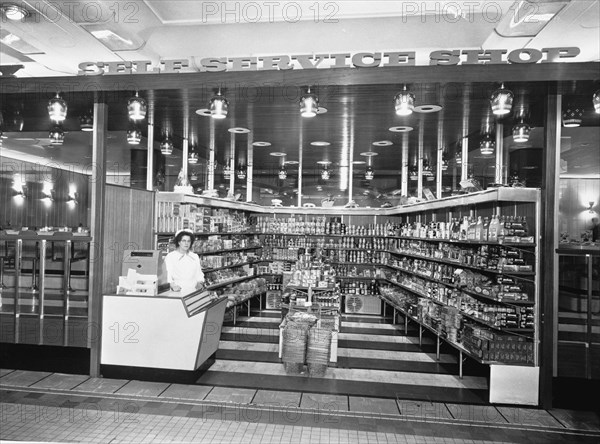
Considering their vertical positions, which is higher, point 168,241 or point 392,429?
point 168,241

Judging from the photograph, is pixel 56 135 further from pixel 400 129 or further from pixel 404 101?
pixel 400 129

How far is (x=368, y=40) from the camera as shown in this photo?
6.01 m

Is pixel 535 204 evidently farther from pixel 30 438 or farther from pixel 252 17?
pixel 30 438

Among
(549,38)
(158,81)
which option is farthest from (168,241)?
(549,38)

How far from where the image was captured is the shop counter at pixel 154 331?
5145mm

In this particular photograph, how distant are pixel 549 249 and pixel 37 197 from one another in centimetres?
1587

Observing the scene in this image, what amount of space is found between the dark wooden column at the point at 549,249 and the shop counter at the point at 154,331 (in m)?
3.95

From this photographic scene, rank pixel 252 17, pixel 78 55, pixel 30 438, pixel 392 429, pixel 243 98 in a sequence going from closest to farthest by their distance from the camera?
1. pixel 30 438
2. pixel 392 429
3. pixel 243 98
4. pixel 252 17
5. pixel 78 55

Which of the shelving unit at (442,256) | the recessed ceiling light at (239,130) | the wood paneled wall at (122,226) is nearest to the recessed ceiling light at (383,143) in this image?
the shelving unit at (442,256)

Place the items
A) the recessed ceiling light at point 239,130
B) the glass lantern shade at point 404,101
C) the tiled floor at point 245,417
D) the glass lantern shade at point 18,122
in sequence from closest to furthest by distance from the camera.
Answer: the tiled floor at point 245,417, the glass lantern shade at point 404,101, the glass lantern shade at point 18,122, the recessed ceiling light at point 239,130

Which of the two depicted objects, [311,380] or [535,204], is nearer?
[535,204]

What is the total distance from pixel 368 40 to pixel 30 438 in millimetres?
6057

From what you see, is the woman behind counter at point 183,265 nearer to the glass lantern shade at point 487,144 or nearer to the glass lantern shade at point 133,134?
the glass lantern shade at point 133,134

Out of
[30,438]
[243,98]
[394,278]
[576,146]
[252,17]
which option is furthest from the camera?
[576,146]
